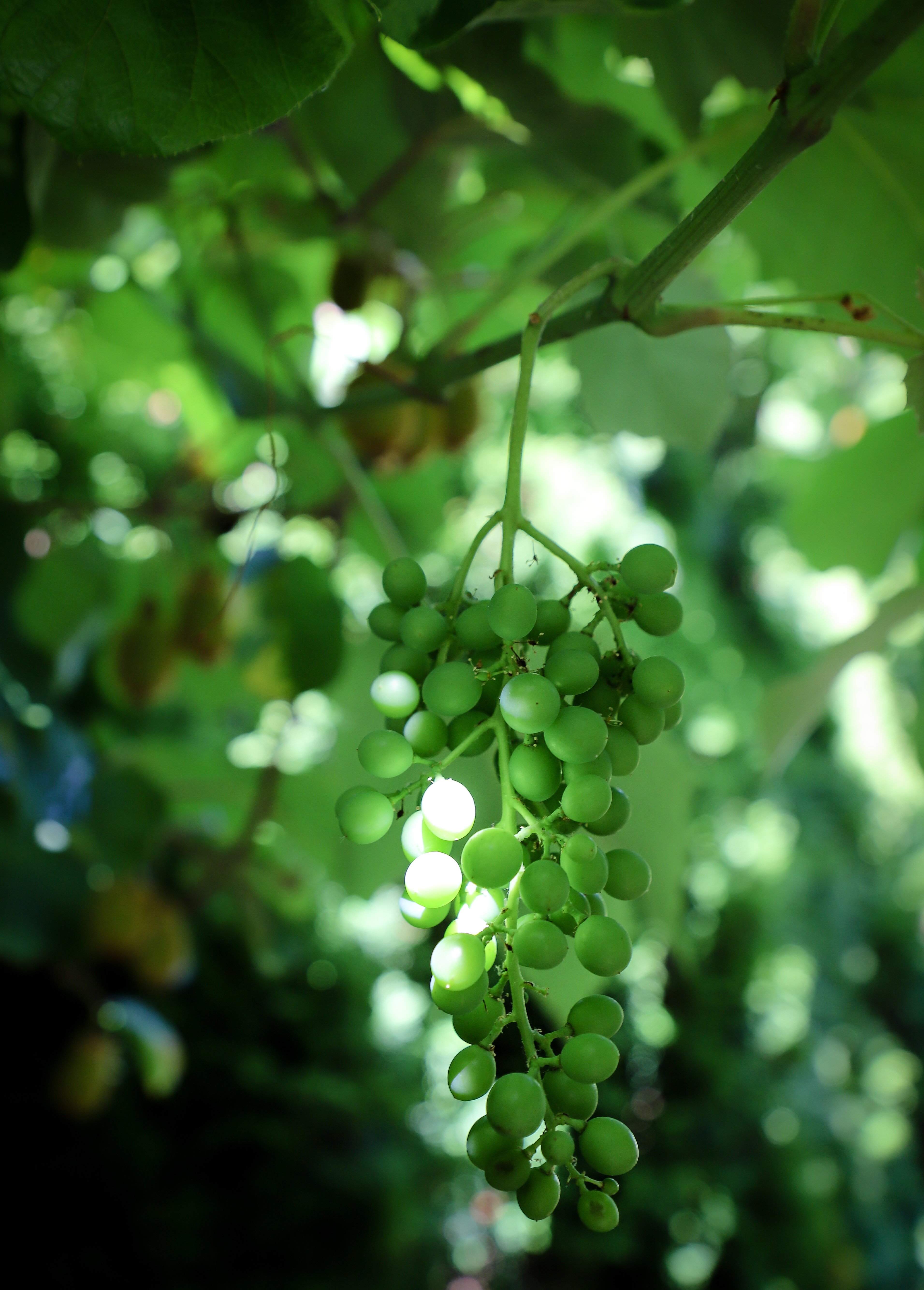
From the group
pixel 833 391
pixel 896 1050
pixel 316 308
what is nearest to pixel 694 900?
pixel 896 1050

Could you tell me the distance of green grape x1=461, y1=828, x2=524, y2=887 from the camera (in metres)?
0.18

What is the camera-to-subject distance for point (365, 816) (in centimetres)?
20

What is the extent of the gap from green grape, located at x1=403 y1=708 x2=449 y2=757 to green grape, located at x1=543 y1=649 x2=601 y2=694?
3cm

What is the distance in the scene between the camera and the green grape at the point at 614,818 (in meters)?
0.21

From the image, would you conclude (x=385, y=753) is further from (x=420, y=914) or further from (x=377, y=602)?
(x=377, y=602)

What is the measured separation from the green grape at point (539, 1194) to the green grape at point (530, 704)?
9cm

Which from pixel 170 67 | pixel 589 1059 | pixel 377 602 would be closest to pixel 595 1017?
pixel 589 1059

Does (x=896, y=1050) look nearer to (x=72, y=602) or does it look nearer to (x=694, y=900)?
(x=694, y=900)

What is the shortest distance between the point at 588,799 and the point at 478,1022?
5cm

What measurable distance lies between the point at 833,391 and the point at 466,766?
1.27 m

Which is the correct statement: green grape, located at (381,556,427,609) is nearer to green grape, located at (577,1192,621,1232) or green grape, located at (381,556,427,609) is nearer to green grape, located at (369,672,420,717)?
green grape, located at (369,672,420,717)

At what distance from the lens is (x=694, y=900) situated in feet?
5.26

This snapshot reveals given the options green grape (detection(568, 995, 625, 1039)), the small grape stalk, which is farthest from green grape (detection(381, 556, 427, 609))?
green grape (detection(568, 995, 625, 1039))

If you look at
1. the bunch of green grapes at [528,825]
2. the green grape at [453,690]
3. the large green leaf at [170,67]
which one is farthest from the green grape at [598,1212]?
the large green leaf at [170,67]
